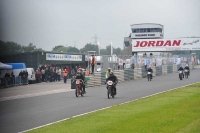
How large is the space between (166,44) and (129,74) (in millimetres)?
30381

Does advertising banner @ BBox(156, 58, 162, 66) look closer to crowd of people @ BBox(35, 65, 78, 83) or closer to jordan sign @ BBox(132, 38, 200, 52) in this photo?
crowd of people @ BBox(35, 65, 78, 83)

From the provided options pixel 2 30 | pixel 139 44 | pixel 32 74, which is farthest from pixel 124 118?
pixel 139 44

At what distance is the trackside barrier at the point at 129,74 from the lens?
37.6 m

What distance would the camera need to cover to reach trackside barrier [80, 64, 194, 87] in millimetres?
37562

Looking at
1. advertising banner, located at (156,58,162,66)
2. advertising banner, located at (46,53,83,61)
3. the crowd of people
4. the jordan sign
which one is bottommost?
the crowd of people

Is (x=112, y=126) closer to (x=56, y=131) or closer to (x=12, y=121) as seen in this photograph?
(x=56, y=131)

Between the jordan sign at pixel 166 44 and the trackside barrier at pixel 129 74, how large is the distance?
15.8 ft

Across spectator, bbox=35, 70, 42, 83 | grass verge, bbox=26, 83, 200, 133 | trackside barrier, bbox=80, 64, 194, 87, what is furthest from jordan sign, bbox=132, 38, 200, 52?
grass verge, bbox=26, 83, 200, 133

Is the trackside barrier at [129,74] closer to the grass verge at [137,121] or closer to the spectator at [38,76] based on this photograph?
the spectator at [38,76]

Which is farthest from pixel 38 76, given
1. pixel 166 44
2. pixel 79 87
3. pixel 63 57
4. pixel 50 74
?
pixel 166 44

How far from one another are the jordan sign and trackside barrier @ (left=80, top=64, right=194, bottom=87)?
190 inches

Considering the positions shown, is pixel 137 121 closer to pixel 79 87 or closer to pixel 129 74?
pixel 79 87

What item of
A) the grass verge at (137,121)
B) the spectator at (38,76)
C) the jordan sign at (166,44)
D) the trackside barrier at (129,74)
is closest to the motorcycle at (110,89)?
the grass verge at (137,121)

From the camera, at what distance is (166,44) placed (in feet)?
247
